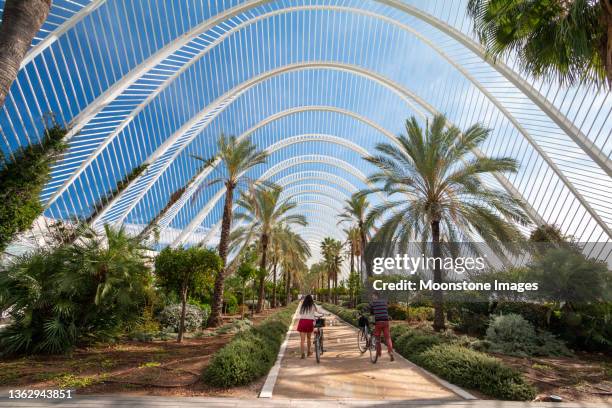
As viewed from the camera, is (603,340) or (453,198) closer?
(603,340)

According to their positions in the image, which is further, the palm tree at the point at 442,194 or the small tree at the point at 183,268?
the palm tree at the point at 442,194

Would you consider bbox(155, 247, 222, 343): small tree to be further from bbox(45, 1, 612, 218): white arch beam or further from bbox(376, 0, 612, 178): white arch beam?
bbox(376, 0, 612, 178): white arch beam

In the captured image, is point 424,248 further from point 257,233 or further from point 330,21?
→ point 330,21

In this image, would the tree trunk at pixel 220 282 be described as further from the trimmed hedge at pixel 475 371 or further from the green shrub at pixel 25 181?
the trimmed hedge at pixel 475 371

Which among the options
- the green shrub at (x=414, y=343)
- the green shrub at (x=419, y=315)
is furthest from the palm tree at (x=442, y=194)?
the green shrub at (x=419, y=315)

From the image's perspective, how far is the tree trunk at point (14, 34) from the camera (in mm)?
5219

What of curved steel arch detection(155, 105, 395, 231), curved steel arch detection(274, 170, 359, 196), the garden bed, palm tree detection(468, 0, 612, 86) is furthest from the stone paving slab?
curved steel arch detection(274, 170, 359, 196)

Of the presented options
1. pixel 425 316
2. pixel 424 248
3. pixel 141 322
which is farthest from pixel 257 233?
pixel 141 322

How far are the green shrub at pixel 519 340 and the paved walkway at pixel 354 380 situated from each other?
3673 mm

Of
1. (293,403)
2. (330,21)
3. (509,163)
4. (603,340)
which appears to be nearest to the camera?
(293,403)

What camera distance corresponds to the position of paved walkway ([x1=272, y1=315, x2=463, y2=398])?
5.64 metres

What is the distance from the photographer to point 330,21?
29.3 m

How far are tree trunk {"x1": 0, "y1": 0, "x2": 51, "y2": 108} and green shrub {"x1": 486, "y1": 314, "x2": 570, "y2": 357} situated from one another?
12.9 meters

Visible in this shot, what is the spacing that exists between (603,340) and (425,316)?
11.3 meters
